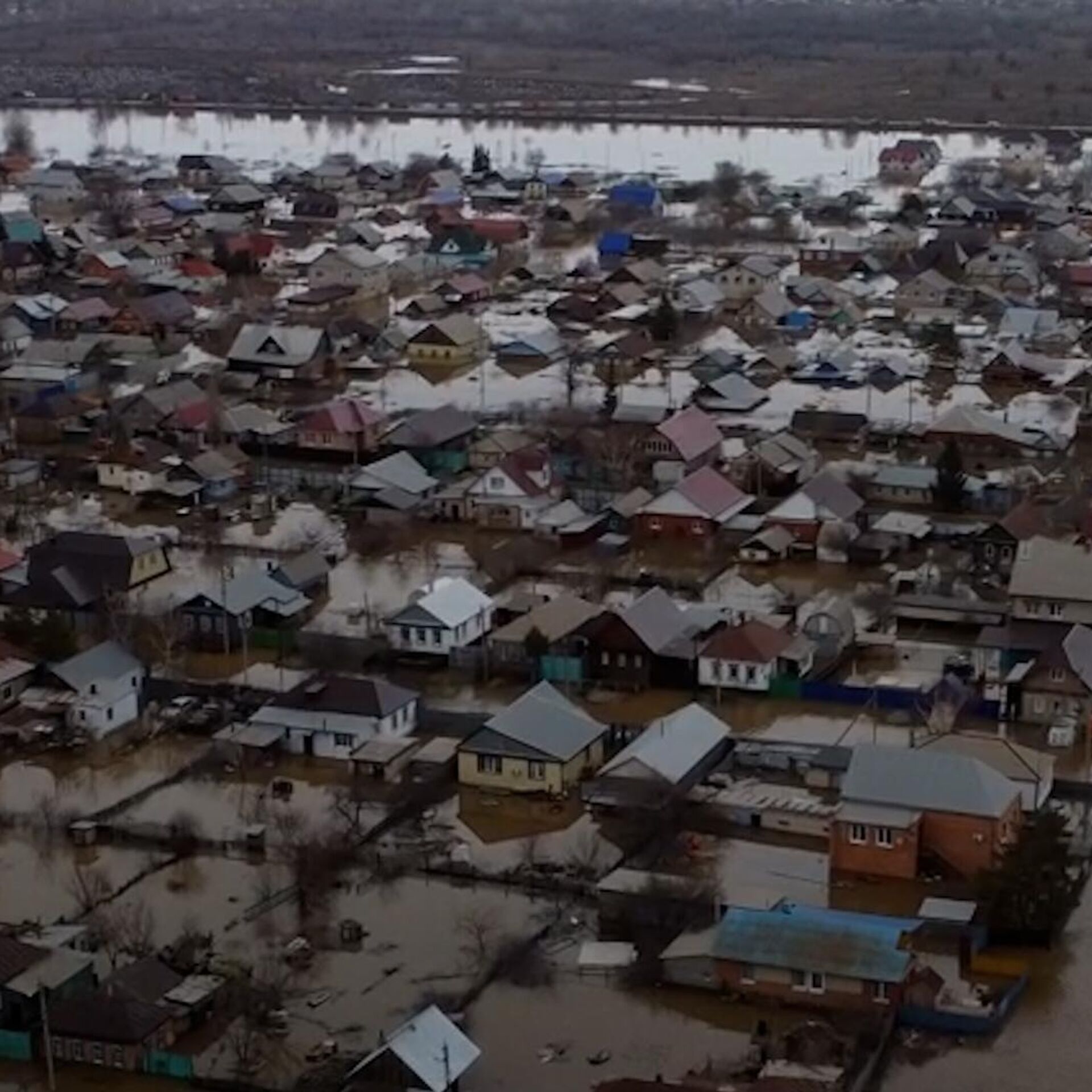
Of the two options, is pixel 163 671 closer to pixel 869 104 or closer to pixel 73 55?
pixel 869 104

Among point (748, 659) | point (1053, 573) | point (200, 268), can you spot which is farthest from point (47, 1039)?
point (200, 268)

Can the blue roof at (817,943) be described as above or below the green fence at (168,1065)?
above

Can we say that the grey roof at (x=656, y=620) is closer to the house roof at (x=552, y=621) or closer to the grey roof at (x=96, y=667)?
the house roof at (x=552, y=621)

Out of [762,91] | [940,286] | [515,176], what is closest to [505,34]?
[762,91]

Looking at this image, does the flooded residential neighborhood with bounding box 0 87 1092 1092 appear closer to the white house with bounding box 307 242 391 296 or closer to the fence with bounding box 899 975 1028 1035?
the fence with bounding box 899 975 1028 1035

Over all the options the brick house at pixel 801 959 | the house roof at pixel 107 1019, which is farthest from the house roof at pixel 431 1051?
the brick house at pixel 801 959

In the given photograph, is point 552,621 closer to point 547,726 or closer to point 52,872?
point 547,726
